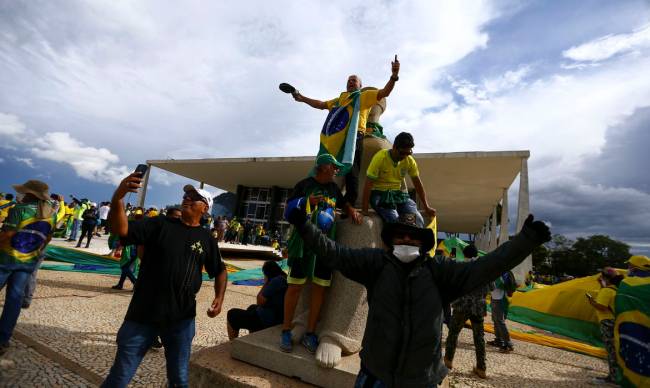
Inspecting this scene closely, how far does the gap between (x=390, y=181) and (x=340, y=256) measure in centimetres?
164

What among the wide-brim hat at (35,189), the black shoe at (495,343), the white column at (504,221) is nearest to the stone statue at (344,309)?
the wide-brim hat at (35,189)

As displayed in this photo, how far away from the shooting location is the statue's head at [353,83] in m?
3.78

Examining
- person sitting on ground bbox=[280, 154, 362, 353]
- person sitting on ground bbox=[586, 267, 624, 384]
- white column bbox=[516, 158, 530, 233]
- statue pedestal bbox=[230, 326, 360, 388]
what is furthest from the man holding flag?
white column bbox=[516, 158, 530, 233]

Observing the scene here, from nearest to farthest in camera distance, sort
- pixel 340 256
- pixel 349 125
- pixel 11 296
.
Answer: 1. pixel 340 256
2. pixel 11 296
3. pixel 349 125

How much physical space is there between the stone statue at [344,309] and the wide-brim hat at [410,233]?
3.28ft

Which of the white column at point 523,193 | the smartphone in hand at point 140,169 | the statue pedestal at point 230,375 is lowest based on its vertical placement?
the statue pedestal at point 230,375

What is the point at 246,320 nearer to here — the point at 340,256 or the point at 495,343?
the point at 340,256

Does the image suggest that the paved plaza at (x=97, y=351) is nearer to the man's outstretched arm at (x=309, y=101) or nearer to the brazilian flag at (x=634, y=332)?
the brazilian flag at (x=634, y=332)

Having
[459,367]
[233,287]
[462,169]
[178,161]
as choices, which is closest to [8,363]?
[459,367]

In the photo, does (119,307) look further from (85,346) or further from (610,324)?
(610,324)

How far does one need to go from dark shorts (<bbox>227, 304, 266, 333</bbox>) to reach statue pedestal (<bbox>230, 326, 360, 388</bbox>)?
2.04 ft

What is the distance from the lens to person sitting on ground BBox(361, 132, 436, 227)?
122 inches

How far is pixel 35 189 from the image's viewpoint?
3.54 metres

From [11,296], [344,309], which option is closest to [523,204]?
[344,309]
